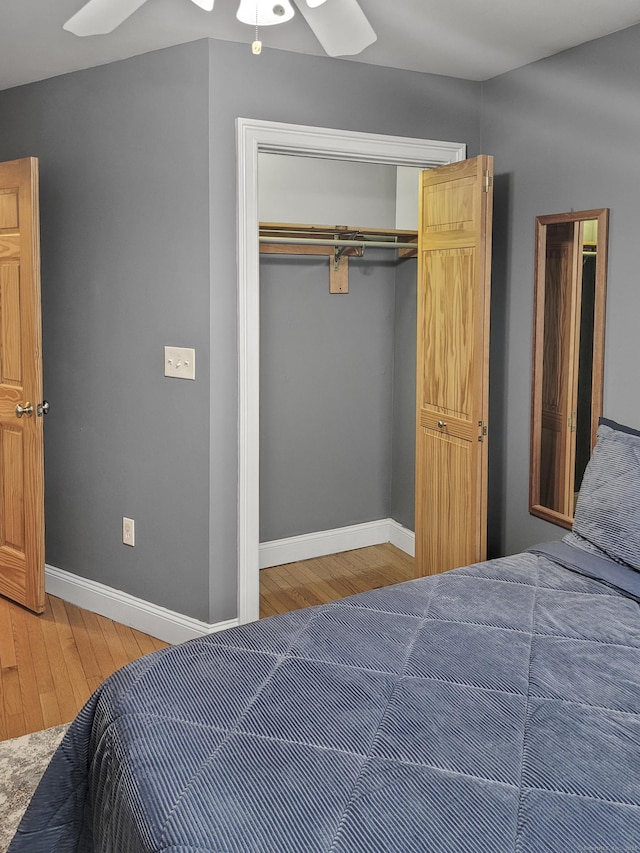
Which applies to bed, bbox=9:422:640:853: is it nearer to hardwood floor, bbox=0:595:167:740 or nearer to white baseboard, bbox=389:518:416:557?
hardwood floor, bbox=0:595:167:740

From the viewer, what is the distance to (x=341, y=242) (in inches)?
161

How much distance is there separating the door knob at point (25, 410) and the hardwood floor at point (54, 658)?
0.95m

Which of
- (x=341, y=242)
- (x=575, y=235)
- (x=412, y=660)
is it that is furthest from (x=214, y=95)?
(x=412, y=660)

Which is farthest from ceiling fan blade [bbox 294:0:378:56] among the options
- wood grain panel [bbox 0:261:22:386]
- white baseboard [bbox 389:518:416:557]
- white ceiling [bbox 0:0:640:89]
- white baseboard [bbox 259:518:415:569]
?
white baseboard [bbox 389:518:416:557]

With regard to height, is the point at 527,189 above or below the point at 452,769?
above

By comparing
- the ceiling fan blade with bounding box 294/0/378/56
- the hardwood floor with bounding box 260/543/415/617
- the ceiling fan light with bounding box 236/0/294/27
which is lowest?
the hardwood floor with bounding box 260/543/415/617

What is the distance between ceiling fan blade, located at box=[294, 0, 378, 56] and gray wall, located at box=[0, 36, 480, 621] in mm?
950

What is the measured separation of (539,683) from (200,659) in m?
0.83

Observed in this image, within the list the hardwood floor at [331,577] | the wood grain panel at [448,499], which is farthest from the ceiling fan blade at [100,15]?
the hardwood floor at [331,577]

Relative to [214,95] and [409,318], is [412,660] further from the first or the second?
[409,318]

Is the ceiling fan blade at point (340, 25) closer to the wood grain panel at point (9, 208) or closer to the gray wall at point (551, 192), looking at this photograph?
the gray wall at point (551, 192)

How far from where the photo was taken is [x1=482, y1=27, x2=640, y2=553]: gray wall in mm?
2898

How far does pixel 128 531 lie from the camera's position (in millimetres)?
3547

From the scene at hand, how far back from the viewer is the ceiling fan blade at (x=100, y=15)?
1930 mm
